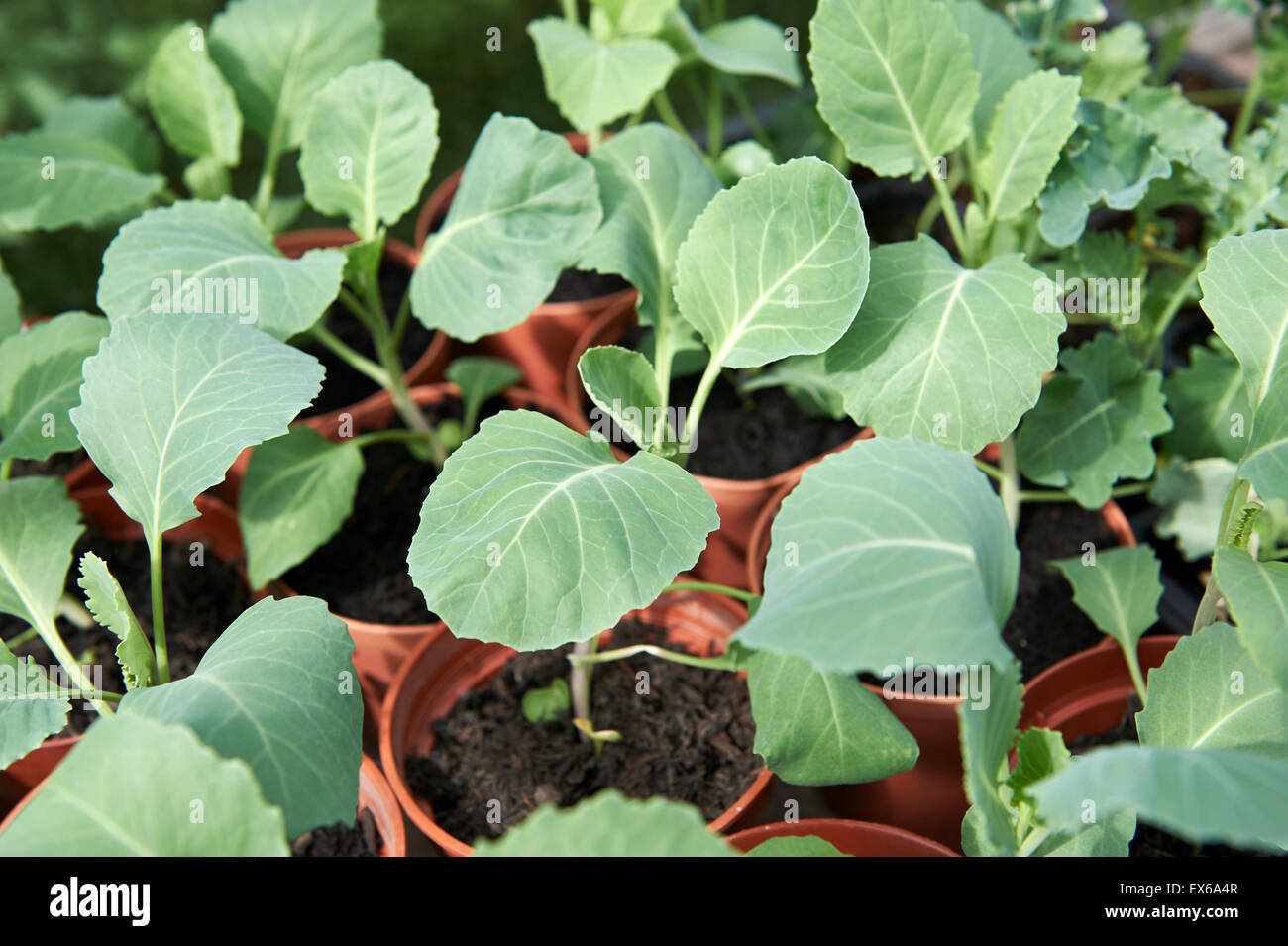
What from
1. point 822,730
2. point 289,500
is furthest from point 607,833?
point 289,500

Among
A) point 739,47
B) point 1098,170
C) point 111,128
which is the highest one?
point 739,47

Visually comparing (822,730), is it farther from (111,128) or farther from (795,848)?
(111,128)

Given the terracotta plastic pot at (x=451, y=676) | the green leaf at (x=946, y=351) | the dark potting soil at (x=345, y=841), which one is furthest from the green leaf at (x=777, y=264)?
the dark potting soil at (x=345, y=841)

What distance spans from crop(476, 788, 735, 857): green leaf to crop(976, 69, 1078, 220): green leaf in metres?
0.66

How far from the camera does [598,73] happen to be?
1141mm

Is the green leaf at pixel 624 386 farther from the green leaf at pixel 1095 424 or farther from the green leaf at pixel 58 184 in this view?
the green leaf at pixel 58 184

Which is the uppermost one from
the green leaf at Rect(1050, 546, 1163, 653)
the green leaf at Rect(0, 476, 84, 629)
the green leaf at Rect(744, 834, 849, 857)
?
the green leaf at Rect(0, 476, 84, 629)

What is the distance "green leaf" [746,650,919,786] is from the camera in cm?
80

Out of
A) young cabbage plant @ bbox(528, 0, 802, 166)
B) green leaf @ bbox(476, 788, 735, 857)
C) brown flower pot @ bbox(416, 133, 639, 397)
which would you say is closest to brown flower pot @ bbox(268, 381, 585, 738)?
brown flower pot @ bbox(416, 133, 639, 397)

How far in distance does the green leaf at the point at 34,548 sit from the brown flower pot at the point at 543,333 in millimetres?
576

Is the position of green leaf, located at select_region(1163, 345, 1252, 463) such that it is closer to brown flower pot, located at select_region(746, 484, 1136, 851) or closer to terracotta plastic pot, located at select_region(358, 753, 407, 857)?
brown flower pot, located at select_region(746, 484, 1136, 851)

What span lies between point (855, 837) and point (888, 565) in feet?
0.99

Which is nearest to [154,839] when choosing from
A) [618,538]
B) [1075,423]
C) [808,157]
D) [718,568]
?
[618,538]
